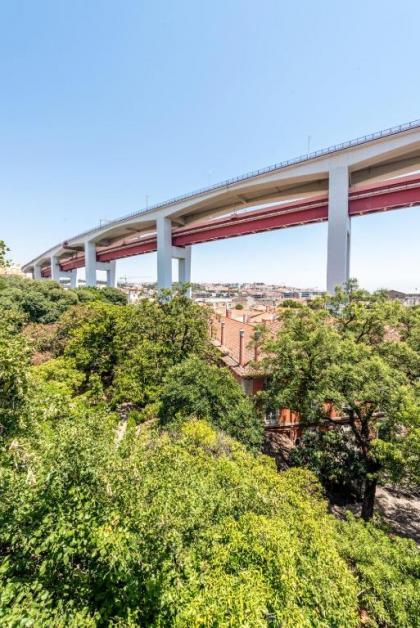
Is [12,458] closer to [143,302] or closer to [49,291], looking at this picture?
[143,302]

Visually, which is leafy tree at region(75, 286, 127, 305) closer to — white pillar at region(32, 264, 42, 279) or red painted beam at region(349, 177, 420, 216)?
red painted beam at region(349, 177, 420, 216)

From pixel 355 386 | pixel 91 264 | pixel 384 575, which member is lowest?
pixel 384 575

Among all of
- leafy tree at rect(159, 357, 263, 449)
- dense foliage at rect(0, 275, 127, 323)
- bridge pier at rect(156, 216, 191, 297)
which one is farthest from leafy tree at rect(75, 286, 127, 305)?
leafy tree at rect(159, 357, 263, 449)

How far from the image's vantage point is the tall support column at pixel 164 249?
3584 cm

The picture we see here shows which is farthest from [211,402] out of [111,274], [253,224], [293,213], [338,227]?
[111,274]

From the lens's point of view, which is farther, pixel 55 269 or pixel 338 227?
pixel 55 269

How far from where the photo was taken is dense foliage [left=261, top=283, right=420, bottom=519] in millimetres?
8492

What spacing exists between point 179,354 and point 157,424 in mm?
4452

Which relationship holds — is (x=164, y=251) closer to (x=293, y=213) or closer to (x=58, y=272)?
(x=293, y=213)

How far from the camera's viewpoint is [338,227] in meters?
22.0

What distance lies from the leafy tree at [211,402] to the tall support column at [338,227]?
14.5 meters

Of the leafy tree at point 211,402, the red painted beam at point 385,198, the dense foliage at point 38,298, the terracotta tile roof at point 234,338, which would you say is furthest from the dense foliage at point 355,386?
the dense foliage at point 38,298

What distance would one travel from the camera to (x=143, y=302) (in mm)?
16578

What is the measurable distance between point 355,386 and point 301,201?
2142cm
